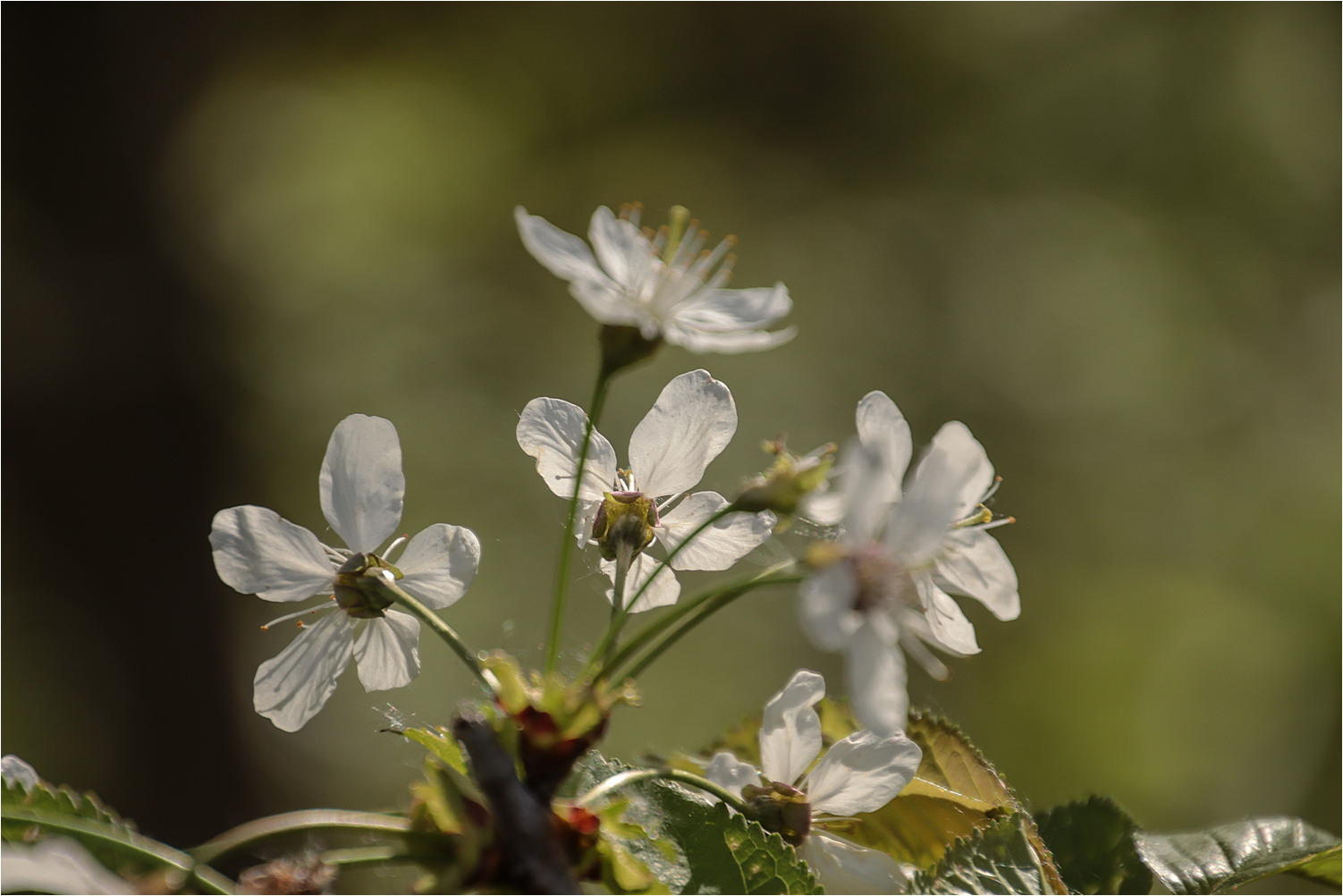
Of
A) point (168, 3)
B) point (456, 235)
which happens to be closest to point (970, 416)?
point (456, 235)

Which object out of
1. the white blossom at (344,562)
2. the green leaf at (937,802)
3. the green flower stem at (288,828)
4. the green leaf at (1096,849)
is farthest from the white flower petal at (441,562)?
the green leaf at (1096,849)

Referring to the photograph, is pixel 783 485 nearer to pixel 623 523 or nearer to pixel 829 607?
pixel 829 607

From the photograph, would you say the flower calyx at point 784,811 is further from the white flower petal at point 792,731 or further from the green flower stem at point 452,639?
the green flower stem at point 452,639

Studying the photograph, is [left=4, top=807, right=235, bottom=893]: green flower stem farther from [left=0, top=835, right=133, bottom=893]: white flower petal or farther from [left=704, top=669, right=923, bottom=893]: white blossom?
[left=704, top=669, right=923, bottom=893]: white blossom

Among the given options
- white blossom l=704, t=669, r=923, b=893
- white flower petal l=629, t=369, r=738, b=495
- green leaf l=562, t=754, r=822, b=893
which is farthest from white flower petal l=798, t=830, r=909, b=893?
white flower petal l=629, t=369, r=738, b=495

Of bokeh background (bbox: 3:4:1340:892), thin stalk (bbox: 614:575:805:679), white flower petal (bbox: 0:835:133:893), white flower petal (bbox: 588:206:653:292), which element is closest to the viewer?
white flower petal (bbox: 0:835:133:893)
